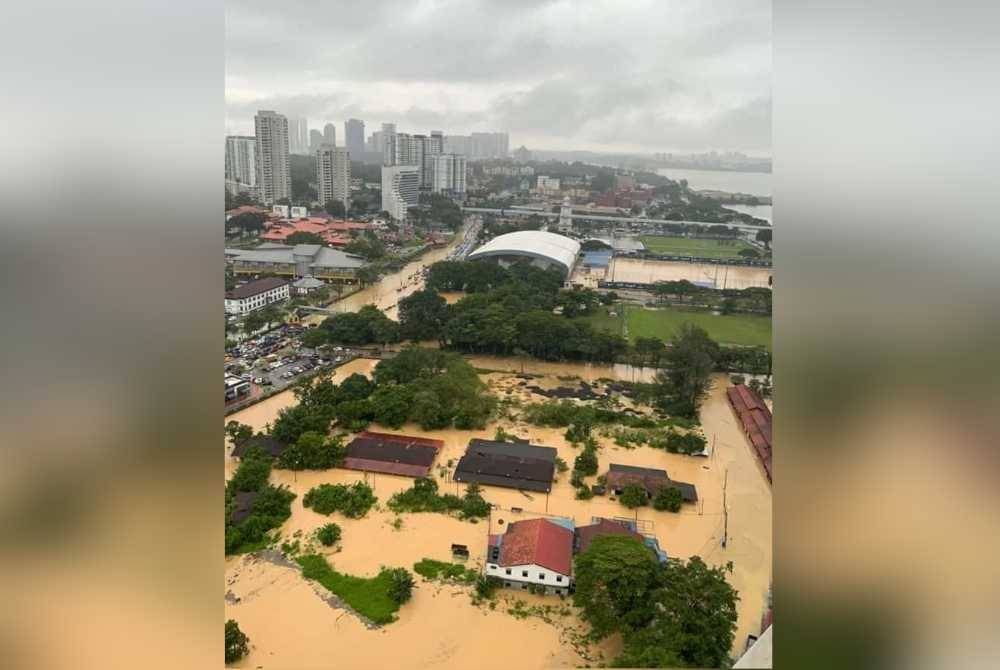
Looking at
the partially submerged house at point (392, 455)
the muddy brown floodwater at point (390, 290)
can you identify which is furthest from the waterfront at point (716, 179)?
the muddy brown floodwater at point (390, 290)

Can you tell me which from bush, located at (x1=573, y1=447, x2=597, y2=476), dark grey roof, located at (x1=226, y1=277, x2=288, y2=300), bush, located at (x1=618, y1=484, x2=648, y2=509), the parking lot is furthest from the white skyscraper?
bush, located at (x1=618, y1=484, x2=648, y2=509)

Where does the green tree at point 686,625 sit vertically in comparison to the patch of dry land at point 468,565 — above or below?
above

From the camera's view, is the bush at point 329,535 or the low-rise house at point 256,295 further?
the low-rise house at point 256,295

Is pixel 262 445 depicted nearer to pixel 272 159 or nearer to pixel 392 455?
pixel 392 455

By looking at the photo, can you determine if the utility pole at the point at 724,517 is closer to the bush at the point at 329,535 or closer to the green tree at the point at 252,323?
the bush at the point at 329,535

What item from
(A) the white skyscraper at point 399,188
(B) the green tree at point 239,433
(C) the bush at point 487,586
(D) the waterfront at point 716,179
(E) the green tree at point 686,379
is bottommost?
(C) the bush at point 487,586

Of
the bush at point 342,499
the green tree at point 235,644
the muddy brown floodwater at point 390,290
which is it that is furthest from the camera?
the muddy brown floodwater at point 390,290

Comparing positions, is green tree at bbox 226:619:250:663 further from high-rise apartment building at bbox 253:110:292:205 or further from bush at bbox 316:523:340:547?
high-rise apartment building at bbox 253:110:292:205
